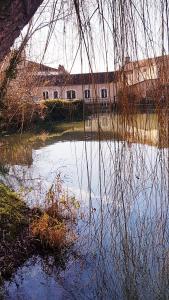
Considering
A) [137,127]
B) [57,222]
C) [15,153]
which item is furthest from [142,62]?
[15,153]

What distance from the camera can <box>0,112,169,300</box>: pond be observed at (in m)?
1.34

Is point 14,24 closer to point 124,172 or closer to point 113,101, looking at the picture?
point 113,101

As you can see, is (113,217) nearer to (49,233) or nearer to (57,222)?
(49,233)

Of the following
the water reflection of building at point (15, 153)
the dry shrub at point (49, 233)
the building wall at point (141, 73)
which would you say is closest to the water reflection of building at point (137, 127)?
the building wall at point (141, 73)

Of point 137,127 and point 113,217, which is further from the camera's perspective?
point 113,217

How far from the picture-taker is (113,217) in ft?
4.83

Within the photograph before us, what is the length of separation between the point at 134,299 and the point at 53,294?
115cm

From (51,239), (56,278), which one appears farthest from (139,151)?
(51,239)

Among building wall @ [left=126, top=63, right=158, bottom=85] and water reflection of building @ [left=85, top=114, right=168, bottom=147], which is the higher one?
building wall @ [left=126, top=63, right=158, bottom=85]

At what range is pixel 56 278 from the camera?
384 centimetres

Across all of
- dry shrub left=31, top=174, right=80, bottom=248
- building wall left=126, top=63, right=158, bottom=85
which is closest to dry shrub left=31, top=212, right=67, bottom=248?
dry shrub left=31, top=174, right=80, bottom=248

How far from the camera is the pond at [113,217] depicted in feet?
4.40

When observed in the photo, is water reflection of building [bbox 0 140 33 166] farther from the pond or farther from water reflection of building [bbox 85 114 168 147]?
water reflection of building [bbox 85 114 168 147]

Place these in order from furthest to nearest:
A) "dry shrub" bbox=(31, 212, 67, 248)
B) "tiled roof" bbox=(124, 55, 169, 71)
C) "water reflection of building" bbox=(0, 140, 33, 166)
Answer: "water reflection of building" bbox=(0, 140, 33, 166)
"dry shrub" bbox=(31, 212, 67, 248)
"tiled roof" bbox=(124, 55, 169, 71)
